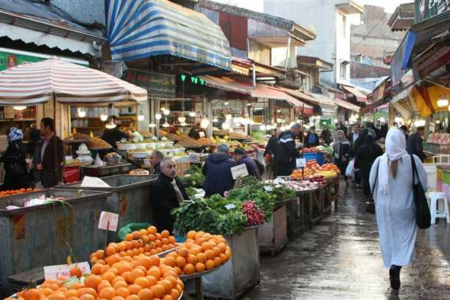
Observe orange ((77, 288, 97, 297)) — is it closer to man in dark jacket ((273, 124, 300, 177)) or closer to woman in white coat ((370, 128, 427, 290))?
woman in white coat ((370, 128, 427, 290))

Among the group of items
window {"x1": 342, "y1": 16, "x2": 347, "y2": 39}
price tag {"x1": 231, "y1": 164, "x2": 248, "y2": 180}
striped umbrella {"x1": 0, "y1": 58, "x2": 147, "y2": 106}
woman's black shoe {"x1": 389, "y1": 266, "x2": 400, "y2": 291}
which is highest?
window {"x1": 342, "y1": 16, "x2": 347, "y2": 39}

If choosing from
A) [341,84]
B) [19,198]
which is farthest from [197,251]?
[341,84]

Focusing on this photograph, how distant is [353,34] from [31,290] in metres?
66.4

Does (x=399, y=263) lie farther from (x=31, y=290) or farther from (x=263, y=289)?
(x=31, y=290)

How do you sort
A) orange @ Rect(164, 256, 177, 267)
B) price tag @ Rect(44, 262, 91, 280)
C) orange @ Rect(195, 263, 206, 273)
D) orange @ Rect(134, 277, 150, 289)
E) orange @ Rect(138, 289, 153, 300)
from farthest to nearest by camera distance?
orange @ Rect(195, 263, 206, 273), orange @ Rect(164, 256, 177, 267), price tag @ Rect(44, 262, 91, 280), orange @ Rect(134, 277, 150, 289), orange @ Rect(138, 289, 153, 300)

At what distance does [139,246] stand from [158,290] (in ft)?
5.38

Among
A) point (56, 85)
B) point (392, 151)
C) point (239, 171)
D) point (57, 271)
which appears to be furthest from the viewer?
point (239, 171)

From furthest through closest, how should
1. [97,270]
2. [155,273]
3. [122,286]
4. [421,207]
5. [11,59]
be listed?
1. [11,59]
2. [421,207]
3. [97,270]
4. [155,273]
5. [122,286]

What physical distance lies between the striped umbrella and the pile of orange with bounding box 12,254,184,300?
4090mm

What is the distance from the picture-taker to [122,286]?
3.84 meters

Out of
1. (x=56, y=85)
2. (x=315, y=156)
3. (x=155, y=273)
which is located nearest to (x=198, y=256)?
(x=155, y=273)

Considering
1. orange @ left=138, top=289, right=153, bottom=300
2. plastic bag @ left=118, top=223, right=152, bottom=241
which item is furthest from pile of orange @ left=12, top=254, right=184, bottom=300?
plastic bag @ left=118, top=223, right=152, bottom=241

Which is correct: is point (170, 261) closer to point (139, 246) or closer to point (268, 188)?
point (139, 246)

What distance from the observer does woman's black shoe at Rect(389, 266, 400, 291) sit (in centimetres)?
720
